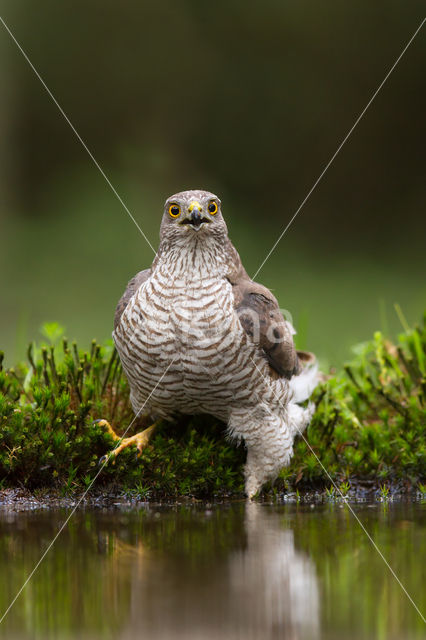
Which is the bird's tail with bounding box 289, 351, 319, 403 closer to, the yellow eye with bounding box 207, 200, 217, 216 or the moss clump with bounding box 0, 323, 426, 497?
the moss clump with bounding box 0, 323, 426, 497

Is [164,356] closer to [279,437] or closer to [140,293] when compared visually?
[140,293]

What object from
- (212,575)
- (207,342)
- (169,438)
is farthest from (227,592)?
(169,438)

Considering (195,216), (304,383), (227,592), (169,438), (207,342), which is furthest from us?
(304,383)

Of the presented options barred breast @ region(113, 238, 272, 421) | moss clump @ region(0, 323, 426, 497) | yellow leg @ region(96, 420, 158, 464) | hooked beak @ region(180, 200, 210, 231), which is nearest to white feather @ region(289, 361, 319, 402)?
moss clump @ region(0, 323, 426, 497)

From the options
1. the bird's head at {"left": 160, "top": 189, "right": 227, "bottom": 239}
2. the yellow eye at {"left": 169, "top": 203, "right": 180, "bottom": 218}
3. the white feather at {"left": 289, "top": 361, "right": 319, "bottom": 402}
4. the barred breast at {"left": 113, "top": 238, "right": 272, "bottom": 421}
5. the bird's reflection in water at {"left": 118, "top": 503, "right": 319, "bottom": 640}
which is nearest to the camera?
the bird's reflection in water at {"left": 118, "top": 503, "right": 319, "bottom": 640}

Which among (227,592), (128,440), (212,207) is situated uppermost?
(212,207)

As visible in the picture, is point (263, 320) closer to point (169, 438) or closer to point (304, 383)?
point (169, 438)
